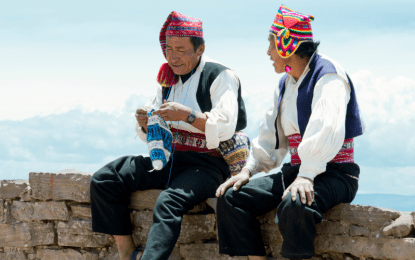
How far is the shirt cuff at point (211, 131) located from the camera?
3.68 metres

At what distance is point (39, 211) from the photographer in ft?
15.3

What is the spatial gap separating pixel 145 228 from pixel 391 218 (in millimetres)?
1823

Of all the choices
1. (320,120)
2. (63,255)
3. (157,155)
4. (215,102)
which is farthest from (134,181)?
(320,120)

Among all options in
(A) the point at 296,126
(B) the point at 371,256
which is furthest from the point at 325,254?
(A) the point at 296,126

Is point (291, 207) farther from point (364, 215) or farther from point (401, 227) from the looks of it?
point (401, 227)

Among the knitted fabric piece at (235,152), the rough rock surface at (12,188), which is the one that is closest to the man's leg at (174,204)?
the knitted fabric piece at (235,152)

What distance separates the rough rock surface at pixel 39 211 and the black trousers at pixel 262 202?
68.3 inches

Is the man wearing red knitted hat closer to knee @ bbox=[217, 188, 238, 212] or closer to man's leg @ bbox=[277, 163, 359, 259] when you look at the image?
knee @ bbox=[217, 188, 238, 212]

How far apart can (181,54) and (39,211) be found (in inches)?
75.8

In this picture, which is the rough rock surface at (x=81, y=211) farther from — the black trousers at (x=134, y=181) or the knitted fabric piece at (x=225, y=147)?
the knitted fabric piece at (x=225, y=147)

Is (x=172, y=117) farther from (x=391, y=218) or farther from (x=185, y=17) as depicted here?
(x=391, y=218)

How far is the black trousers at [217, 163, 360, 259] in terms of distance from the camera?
10.6 feet

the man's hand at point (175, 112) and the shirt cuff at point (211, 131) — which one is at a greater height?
the man's hand at point (175, 112)

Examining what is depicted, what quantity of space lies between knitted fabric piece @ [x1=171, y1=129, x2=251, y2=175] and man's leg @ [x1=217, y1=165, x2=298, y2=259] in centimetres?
60
